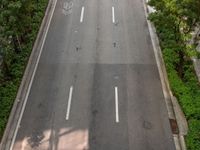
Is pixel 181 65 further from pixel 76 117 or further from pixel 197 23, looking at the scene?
pixel 76 117

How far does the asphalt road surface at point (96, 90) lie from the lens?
78.6ft

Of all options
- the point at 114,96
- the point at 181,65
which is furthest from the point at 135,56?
the point at 114,96

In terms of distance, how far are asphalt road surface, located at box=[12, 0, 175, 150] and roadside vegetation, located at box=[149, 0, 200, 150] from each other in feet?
4.99

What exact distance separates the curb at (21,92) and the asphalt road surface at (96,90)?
0.60 meters

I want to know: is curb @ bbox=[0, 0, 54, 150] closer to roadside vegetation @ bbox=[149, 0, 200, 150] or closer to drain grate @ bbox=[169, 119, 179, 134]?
drain grate @ bbox=[169, 119, 179, 134]

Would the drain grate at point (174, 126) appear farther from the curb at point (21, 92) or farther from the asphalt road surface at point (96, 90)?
the curb at point (21, 92)

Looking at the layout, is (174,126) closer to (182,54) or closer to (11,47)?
(182,54)

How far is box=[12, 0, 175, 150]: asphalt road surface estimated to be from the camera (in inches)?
944

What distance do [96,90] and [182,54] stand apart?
849 cm

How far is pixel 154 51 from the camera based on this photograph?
1312 inches

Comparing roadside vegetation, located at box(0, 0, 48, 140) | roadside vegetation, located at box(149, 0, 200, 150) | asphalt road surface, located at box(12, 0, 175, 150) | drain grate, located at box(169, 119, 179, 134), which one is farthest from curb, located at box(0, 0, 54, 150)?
roadside vegetation, located at box(149, 0, 200, 150)

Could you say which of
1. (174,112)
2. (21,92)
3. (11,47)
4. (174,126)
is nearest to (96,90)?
(21,92)

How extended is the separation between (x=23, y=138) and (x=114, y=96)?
794 centimetres

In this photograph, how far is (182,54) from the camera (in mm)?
30266
